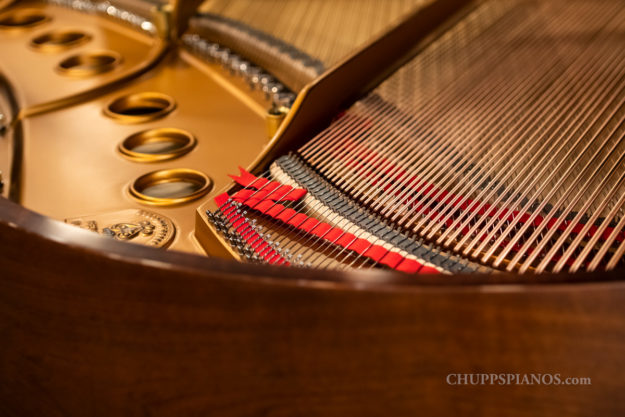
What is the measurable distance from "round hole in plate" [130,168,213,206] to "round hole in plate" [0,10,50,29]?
186cm

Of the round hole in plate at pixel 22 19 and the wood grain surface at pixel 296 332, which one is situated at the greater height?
the wood grain surface at pixel 296 332

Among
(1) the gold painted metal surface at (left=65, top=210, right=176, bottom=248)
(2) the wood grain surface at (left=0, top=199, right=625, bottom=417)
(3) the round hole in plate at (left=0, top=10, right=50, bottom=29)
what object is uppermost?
(2) the wood grain surface at (left=0, top=199, right=625, bottom=417)

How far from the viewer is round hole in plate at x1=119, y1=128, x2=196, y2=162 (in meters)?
2.30

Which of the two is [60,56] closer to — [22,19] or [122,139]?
[22,19]

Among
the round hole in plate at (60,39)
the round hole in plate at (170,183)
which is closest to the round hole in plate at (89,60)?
the round hole in plate at (60,39)

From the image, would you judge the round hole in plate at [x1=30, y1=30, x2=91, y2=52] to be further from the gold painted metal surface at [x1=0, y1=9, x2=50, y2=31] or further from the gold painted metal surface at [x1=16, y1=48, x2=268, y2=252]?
the gold painted metal surface at [x1=16, y1=48, x2=268, y2=252]

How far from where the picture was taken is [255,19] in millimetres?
3084

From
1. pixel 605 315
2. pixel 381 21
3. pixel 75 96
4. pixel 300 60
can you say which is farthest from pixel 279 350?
pixel 381 21

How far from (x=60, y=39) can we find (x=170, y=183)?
5.41 ft

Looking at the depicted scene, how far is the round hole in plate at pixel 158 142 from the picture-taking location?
230cm

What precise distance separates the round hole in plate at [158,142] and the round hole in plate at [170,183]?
0.12 m

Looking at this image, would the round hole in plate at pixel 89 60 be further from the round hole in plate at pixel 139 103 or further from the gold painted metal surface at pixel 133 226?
the gold painted metal surface at pixel 133 226

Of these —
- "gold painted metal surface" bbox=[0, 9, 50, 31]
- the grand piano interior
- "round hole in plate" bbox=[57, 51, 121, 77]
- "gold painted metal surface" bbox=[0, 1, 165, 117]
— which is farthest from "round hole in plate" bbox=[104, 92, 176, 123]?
"gold painted metal surface" bbox=[0, 9, 50, 31]

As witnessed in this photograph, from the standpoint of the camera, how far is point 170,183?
7.14ft
